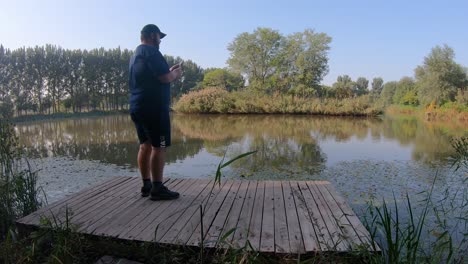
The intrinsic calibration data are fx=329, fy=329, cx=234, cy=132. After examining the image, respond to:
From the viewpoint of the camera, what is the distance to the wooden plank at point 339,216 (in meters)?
2.25

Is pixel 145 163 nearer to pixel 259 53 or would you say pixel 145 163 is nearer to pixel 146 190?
pixel 146 190

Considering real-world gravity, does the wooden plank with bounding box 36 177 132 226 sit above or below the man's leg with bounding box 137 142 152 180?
below

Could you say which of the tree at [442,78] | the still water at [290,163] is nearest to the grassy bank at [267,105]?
the tree at [442,78]

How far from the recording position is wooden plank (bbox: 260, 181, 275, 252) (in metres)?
2.21

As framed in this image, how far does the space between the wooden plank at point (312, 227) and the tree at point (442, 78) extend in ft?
99.2

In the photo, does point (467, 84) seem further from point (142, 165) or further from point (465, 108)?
point (142, 165)

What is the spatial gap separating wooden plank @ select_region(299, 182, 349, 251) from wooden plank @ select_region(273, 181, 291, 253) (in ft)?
0.90

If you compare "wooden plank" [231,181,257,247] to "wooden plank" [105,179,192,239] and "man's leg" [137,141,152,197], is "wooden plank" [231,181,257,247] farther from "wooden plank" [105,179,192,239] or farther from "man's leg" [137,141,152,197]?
"man's leg" [137,141,152,197]

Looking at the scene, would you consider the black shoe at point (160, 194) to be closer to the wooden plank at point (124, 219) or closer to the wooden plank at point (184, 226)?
the wooden plank at point (124, 219)

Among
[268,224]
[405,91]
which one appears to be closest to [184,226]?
[268,224]

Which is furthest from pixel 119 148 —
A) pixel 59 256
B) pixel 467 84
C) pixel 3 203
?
pixel 467 84

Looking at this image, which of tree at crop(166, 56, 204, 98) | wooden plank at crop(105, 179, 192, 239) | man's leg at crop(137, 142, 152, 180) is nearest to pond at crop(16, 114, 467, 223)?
man's leg at crop(137, 142, 152, 180)

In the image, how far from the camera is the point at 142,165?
10.8ft

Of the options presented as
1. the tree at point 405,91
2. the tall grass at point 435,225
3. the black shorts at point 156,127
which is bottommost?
the tall grass at point 435,225
